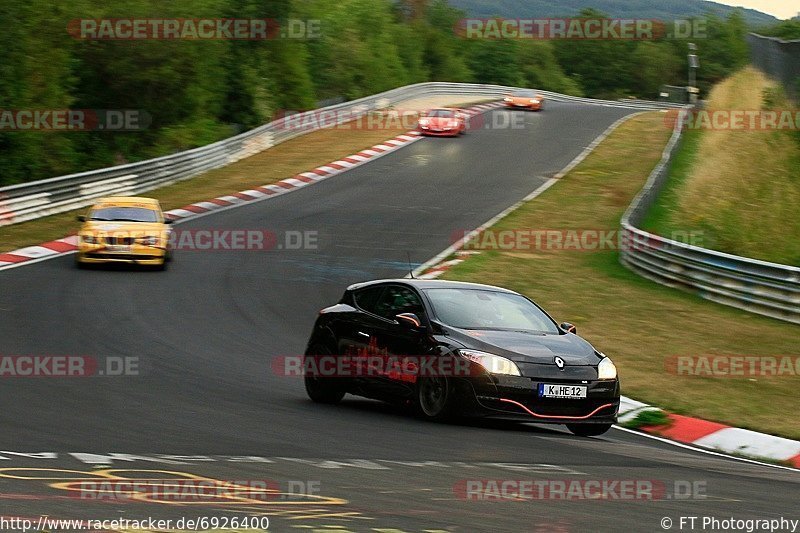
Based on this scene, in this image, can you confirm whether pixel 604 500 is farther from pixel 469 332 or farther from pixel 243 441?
pixel 469 332

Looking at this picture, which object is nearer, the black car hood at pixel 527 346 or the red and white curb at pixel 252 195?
the black car hood at pixel 527 346

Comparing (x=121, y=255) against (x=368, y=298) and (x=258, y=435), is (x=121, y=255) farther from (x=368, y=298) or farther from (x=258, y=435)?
(x=258, y=435)

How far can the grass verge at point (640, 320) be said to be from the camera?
548 inches

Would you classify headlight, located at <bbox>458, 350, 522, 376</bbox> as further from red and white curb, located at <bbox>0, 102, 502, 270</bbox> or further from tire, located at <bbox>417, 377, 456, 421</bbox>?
red and white curb, located at <bbox>0, 102, 502, 270</bbox>

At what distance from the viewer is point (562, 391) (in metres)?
11.2

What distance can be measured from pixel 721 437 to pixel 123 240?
13.8 metres

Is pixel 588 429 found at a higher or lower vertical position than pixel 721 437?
higher

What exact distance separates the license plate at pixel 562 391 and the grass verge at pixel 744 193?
44.5 ft

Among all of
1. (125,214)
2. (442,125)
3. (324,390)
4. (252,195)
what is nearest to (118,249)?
(125,214)

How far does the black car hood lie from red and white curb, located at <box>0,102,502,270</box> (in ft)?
44.3

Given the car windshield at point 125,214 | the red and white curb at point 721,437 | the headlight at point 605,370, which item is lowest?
the red and white curb at point 721,437

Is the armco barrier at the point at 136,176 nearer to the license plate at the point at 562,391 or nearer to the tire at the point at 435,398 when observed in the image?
the tire at the point at 435,398

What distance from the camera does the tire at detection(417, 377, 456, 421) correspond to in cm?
1126

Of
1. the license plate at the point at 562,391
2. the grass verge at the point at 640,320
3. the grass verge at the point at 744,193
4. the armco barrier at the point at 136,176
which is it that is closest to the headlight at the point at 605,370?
A: the license plate at the point at 562,391
